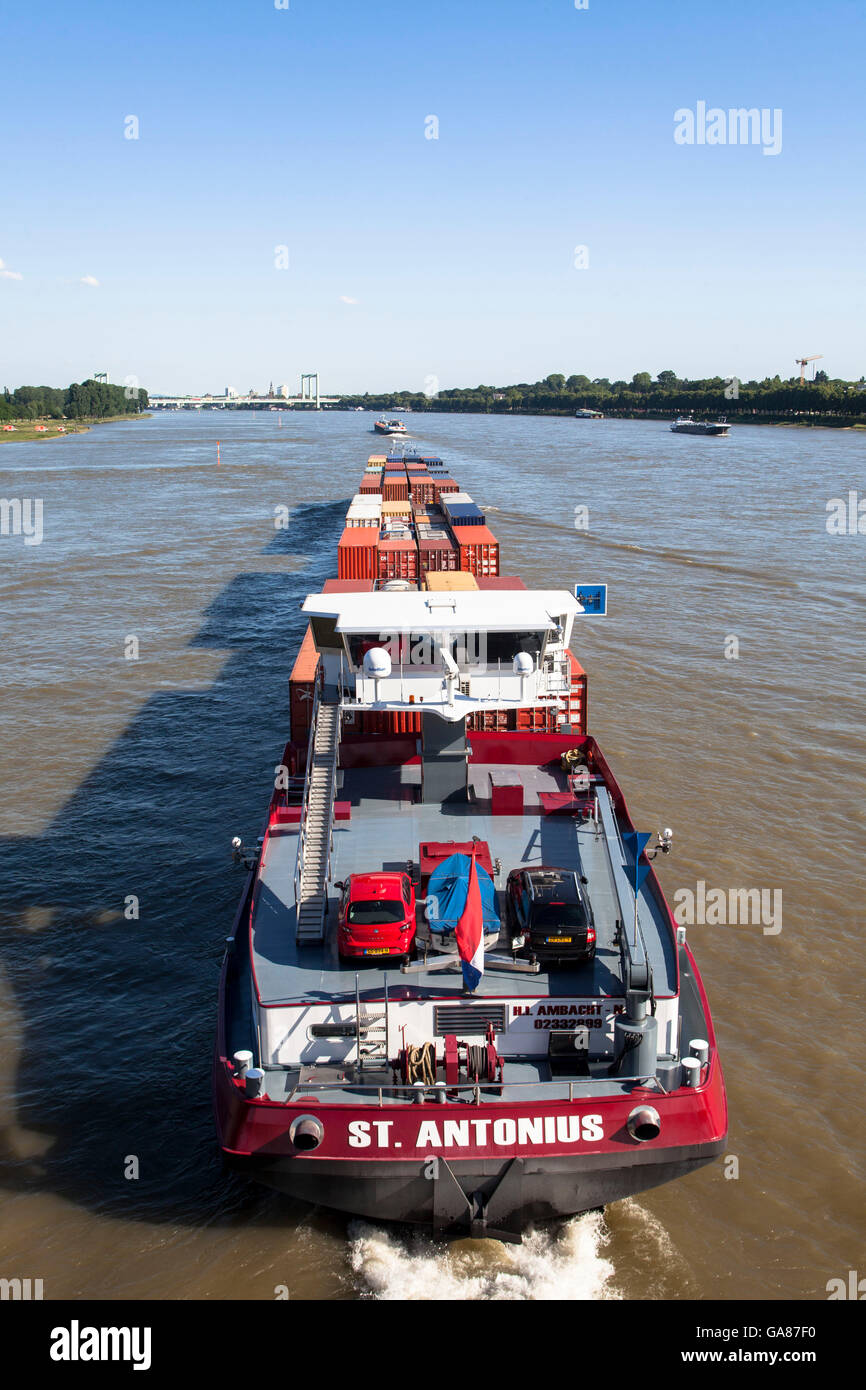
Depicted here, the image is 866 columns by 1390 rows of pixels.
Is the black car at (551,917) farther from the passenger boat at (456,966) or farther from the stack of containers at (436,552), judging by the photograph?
the stack of containers at (436,552)

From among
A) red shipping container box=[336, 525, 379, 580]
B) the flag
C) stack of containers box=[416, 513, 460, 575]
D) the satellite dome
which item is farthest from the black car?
red shipping container box=[336, 525, 379, 580]

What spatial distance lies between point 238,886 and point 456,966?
987 cm

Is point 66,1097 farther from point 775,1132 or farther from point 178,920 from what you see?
point 775,1132

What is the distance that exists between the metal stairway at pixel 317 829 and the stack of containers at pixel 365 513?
32791mm

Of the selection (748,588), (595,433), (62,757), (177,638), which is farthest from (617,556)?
(595,433)

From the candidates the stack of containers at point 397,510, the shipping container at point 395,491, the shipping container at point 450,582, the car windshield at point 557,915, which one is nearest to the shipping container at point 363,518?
the stack of containers at point 397,510

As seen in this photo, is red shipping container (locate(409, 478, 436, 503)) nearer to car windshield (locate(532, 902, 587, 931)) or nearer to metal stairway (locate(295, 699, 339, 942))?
metal stairway (locate(295, 699, 339, 942))

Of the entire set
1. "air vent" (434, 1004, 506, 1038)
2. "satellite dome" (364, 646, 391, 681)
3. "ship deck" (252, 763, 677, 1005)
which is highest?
"satellite dome" (364, 646, 391, 681)

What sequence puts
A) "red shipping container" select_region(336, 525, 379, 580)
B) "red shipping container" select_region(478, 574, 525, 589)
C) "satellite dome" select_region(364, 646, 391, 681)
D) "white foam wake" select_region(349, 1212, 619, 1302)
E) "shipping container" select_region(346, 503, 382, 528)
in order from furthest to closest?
1. "shipping container" select_region(346, 503, 382, 528)
2. "red shipping container" select_region(336, 525, 379, 580)
3. "red shipping container" select_region(478, 574, 525, 589)
4. "satellite dome" select_region(364, 646, 391, 681)
5. "white foam wake" select_region(349, 1212, 619, 1302)

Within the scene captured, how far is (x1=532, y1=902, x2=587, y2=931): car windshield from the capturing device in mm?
14273

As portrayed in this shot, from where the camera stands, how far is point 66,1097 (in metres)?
16.4

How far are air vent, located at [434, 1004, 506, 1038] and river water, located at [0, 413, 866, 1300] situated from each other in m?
2.77

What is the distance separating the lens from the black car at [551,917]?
46.4 feet
